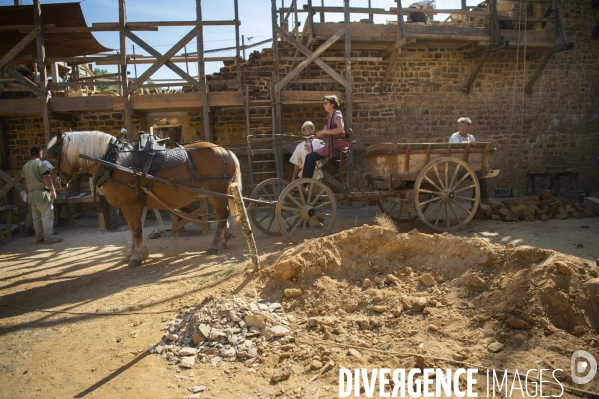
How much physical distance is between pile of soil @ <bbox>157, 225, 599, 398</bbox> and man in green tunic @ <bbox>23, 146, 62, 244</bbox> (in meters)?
5.78

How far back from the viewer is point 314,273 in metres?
3.83

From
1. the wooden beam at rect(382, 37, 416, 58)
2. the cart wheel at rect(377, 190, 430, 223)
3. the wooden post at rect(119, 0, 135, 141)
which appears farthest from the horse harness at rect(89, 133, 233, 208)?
the wooden beam at rect(382, 37, 416, 58)

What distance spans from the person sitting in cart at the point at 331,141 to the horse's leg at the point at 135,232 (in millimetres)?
2617

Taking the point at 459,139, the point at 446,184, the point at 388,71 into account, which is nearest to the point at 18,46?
the point at 388,71

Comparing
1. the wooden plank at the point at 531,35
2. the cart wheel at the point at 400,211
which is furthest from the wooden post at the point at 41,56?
the wooden plank at the point at 531,35

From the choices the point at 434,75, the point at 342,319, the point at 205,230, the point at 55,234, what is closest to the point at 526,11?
the point at 434,75

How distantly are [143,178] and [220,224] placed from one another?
1.40 metres

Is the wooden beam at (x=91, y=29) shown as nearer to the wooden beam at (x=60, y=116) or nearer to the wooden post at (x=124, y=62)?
the wooden post at (x=124, y=62)

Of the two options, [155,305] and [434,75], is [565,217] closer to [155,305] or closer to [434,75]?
[434,75]

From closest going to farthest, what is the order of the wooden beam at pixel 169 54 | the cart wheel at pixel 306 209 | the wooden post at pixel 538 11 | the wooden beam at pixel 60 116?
the cart wheel at pixel 306 209
the wooden beam at pixel 169 54
the wooden beam at pixel 60 116
the wooden post at pixel 538 11

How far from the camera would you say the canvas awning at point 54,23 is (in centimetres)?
874

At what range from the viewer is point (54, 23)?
29.8 ft

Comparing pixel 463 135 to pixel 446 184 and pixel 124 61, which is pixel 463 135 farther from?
pixel 124 61

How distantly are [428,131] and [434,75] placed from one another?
5.44 feet
